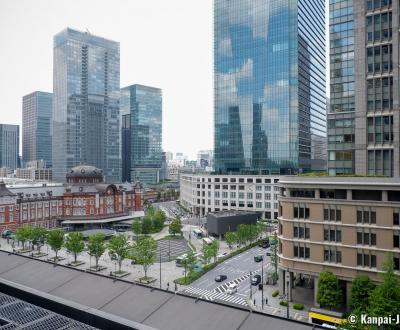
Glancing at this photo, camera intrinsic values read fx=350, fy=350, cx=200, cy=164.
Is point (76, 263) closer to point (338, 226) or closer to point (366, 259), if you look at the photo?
point (338, 226)

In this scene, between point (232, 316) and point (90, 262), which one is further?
point (90, 262)

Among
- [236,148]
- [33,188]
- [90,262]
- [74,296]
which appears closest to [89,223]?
[33,188]

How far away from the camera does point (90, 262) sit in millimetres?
75750

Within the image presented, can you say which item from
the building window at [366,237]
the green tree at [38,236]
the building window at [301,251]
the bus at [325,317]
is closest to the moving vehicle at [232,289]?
the building window at [301,251]

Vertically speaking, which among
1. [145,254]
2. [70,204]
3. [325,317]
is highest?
[70,204]

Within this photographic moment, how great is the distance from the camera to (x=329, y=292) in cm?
4622

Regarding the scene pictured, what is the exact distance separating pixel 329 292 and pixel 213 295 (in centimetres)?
1856

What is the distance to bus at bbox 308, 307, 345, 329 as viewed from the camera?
43219mm

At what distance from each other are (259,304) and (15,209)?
83461 millimetres

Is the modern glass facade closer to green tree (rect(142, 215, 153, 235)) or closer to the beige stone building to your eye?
the beige stone building

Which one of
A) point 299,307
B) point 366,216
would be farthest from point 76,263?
point 366,216

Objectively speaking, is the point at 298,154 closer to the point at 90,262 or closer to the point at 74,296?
the point at 90,262

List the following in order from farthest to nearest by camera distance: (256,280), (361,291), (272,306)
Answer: (256,280), (272,306), (361,291)

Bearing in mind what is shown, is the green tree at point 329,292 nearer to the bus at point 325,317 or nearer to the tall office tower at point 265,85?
the bus at point 325,317
